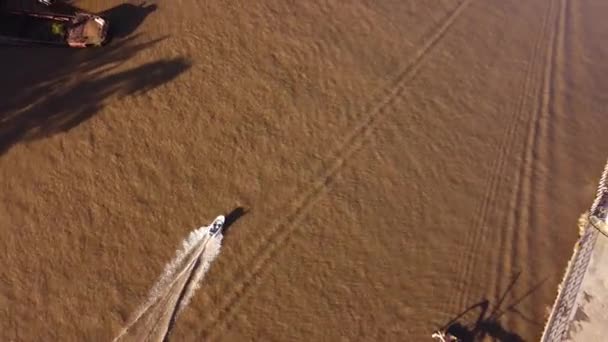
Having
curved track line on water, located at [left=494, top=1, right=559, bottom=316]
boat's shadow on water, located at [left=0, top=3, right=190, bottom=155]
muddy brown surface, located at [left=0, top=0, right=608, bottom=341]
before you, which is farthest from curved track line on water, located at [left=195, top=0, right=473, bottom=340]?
boat's shadow on water, located at [left=0, top=3, right=190, bottom=155]

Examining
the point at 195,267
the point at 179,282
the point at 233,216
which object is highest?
the point at 233,216

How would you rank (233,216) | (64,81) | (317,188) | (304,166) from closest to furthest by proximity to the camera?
(233,216) < (317,188) < (304,166) < (64,81)

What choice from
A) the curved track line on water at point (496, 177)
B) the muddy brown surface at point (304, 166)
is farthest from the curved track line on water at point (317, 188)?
the curved track line on water at point (496, 177)

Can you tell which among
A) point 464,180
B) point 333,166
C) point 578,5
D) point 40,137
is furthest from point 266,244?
point 578,5

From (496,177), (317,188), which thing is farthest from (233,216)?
(496,177)

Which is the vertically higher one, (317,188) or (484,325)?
(317,188)

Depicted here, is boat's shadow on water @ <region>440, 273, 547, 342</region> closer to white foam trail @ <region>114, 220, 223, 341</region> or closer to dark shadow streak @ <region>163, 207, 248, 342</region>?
dark shadow streak @ <region>163, 207, 248, 342</region>

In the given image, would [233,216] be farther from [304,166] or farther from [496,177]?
[496,177]
